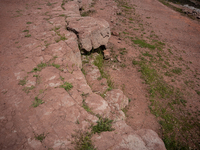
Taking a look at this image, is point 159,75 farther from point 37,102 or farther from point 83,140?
point 37,102

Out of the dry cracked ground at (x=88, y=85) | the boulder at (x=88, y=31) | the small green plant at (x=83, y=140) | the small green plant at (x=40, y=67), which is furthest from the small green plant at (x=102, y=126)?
the boulder at (x=88, y=31)

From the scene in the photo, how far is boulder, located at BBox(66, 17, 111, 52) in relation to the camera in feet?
19.3

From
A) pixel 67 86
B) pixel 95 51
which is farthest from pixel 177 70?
pixel 67 86

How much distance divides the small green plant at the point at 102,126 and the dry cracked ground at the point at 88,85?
0.02 metres

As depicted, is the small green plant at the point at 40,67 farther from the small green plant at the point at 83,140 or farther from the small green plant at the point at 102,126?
the small green plant at the point at 102,126

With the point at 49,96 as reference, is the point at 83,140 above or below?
below

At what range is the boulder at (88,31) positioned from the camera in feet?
19.3

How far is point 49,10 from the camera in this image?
27.7ft

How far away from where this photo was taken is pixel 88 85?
158 inches

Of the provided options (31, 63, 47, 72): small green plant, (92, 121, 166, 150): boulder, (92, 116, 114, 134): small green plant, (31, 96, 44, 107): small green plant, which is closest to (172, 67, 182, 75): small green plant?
(92, 121, 166, 150): boulder

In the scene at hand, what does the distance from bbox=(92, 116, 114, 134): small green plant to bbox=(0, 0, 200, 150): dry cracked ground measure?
0.06ft

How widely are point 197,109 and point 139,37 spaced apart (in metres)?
7.09

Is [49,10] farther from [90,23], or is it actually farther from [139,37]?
[139,37]

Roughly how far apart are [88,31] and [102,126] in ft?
16.5
